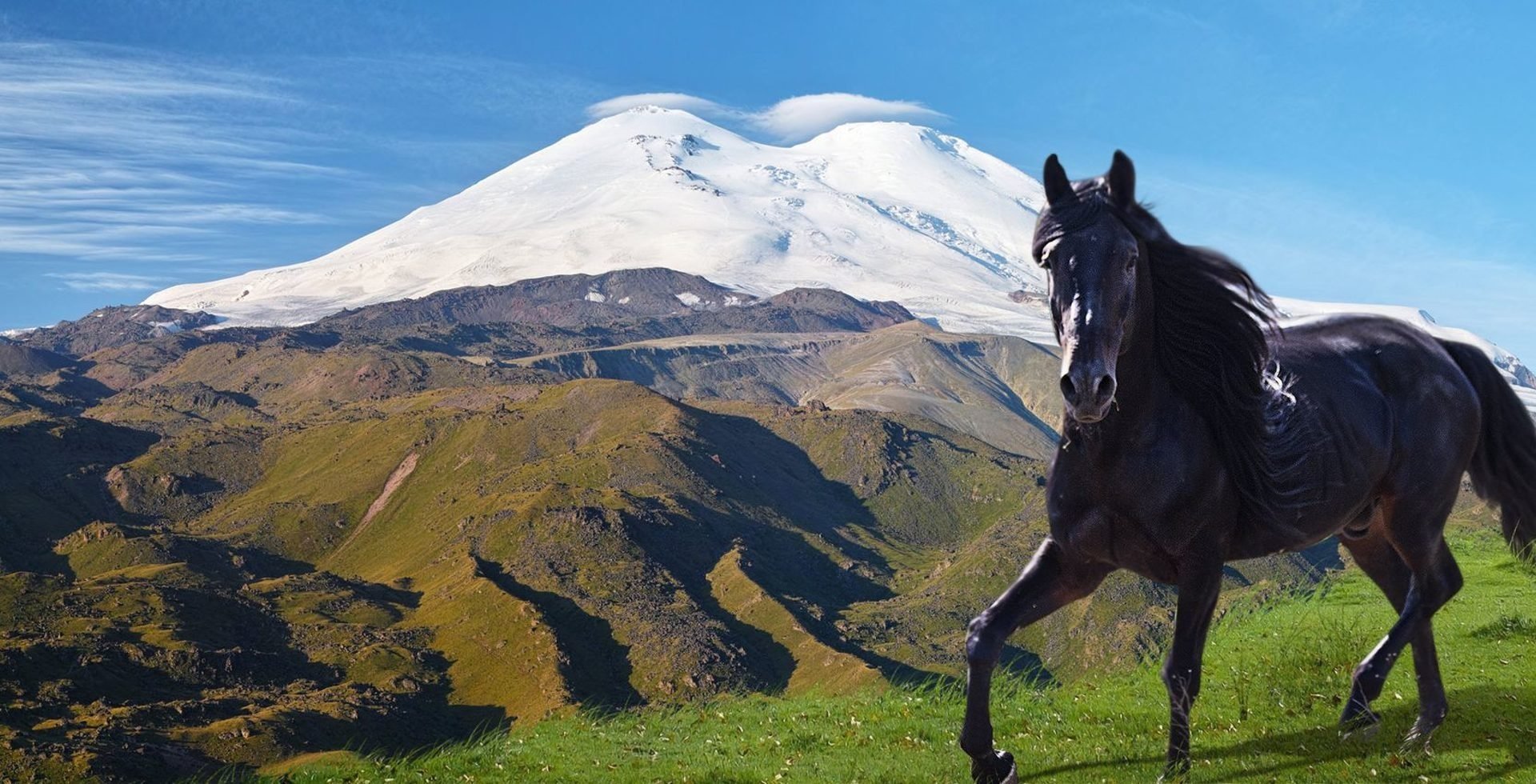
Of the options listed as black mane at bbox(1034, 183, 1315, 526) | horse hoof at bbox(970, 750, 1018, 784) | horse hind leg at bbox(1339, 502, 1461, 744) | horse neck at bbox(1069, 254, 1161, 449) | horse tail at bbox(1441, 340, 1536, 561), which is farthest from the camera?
A: horse tail at bbox(1441, 340, 1536, 561)

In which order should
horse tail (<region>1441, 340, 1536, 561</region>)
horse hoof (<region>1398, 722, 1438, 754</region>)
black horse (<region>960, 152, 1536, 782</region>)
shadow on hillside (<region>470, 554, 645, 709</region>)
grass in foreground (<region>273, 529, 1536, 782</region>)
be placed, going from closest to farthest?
1. black horse (<region>960, 152, 1536, 782</region>)
2. horse hoof (<region>1398, 722, 1438, 754</region>)
3. grass in foreground (<region>273, 529, 1536, 782</region>)
4. horse tail (<region>1441, 340, 1536, 561</region>)
5. shadow on hillside (<region>470, 554, 645, 709</region>)

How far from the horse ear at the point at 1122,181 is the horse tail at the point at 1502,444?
16.2 ft

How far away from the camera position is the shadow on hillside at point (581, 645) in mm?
151500

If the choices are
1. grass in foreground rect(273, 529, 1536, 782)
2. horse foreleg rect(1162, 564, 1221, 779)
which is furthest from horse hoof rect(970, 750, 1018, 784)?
horse foreleg rect(1162, 564, 1221, 779)

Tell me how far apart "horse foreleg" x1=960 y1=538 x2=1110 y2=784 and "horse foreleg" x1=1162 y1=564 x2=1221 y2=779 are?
617 mm

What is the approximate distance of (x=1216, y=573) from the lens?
9039 mm

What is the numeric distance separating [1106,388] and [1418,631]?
497 centimetres

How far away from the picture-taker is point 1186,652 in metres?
9.29

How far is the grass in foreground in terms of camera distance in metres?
10.5

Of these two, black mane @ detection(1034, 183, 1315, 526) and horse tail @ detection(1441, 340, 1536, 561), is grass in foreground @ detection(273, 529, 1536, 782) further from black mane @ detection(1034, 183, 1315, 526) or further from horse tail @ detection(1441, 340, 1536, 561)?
black mane @ detection(1034, 183, 1315, 526)

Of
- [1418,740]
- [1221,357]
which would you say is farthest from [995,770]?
[1418,740]

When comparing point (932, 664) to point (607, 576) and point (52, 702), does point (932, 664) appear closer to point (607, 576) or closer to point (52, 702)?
point (607, 576)

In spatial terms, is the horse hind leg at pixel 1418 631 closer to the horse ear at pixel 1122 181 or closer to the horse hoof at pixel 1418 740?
the horse hoof at pixel 1418 740

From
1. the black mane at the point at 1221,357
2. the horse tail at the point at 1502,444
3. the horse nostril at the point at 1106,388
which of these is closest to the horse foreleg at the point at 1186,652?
the black mane at the point at 1221,357
